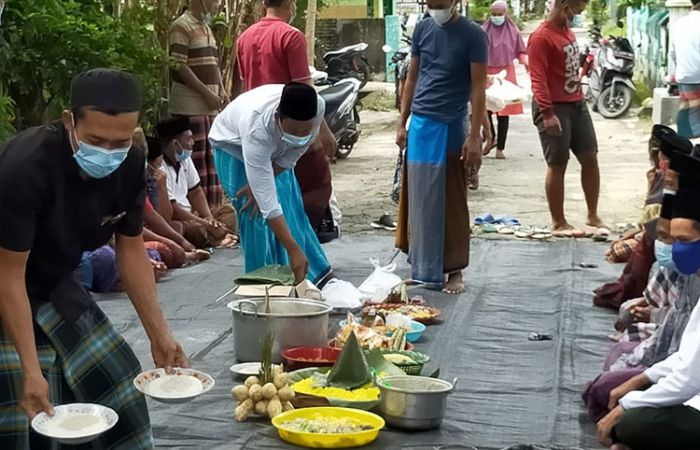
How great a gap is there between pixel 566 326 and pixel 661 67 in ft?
35.8

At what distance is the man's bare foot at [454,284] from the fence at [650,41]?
876 cm

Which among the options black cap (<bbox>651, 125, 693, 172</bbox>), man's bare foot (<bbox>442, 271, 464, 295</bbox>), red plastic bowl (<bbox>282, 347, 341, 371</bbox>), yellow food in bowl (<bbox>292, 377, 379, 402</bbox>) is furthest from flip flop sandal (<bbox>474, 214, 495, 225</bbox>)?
yellow food in bowl (<bbox>292, 377, 379, 402</bbox>)

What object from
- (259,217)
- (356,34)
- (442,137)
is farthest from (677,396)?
(356,34)

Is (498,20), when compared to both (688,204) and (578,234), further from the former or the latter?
(688,204)

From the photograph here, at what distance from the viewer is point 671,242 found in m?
4.09

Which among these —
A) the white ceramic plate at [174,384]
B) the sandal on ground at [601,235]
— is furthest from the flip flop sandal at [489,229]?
the white ceramic plate at [174,384]

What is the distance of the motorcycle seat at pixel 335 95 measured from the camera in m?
11.0

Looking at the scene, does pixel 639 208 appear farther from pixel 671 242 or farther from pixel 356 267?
pixel 671 242

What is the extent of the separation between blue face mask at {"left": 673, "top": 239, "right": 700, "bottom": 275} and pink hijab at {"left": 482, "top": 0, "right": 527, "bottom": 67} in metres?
8.88

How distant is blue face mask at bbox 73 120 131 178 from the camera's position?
10.3ft

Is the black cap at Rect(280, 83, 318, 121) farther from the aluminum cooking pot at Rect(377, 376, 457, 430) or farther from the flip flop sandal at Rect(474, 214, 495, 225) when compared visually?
the flip flop sandal at Rect(474, 214, 495, 225)

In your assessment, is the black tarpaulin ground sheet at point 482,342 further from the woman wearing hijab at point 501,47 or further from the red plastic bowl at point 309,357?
the woman wearing hijab at point 501,47

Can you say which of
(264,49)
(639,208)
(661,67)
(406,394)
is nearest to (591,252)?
(639,208)

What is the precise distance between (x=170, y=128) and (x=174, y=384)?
4.34 metres
